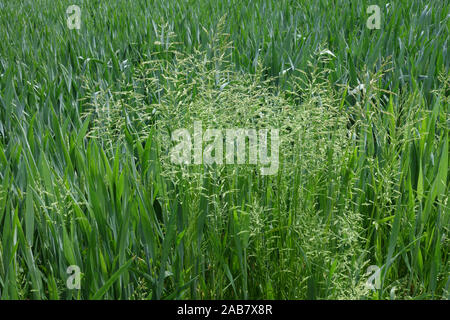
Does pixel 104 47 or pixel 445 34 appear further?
pixel 104 47

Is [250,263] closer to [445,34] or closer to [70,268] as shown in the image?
[70,268]

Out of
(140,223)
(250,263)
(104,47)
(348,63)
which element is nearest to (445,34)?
(348,63)

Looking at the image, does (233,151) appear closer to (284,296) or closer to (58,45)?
(284,296)

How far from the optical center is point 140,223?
112cm

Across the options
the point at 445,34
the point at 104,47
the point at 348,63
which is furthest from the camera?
the point at 104,47

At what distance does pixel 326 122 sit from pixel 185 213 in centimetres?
38

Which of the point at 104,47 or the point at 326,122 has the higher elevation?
the point at 104,47

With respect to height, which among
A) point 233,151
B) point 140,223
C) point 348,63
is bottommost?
point 140,223

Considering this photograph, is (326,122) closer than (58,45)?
Yes

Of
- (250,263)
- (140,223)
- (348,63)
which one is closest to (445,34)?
(348,63)

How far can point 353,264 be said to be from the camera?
3.51ft
